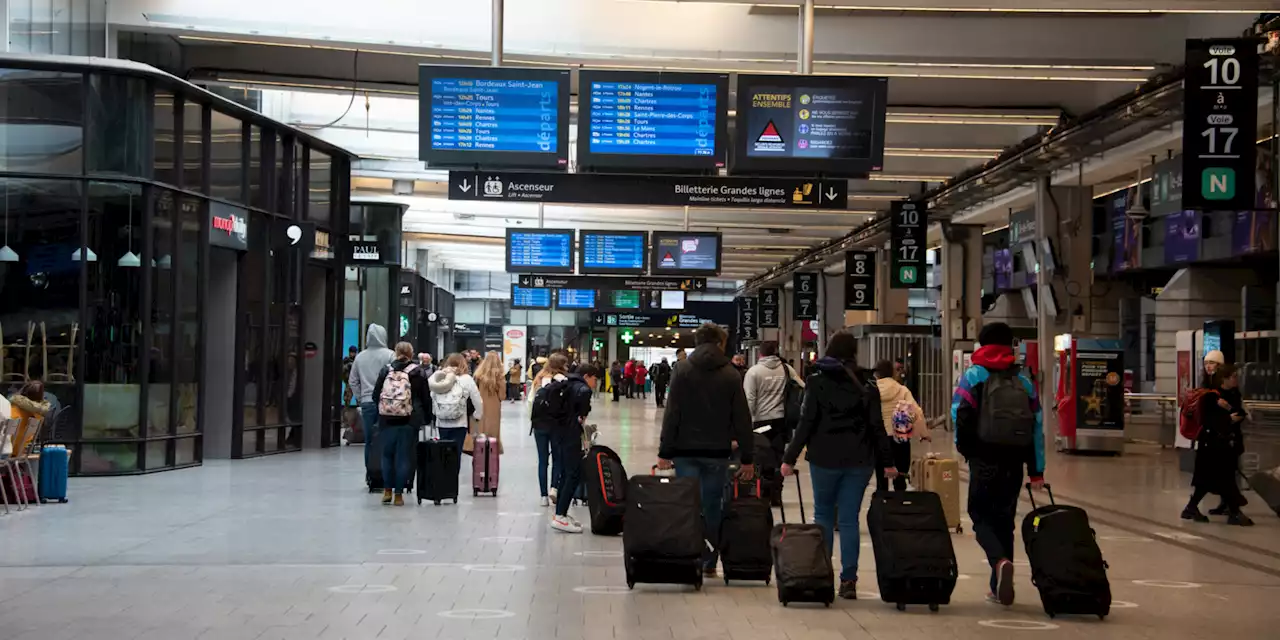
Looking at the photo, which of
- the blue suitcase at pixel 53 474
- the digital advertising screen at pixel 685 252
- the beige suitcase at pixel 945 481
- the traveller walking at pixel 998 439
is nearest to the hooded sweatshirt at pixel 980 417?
the traveller walking at pixel 998 439

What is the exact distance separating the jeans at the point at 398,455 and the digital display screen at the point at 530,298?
25853mm

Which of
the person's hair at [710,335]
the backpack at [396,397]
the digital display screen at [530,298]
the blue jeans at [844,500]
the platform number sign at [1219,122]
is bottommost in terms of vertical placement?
the blue jeans at [844,500]

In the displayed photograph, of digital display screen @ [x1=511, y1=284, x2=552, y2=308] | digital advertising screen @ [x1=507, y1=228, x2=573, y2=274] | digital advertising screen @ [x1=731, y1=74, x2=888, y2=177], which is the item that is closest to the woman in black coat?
digital advertising screen @ [x1=731, y1=74, x2=888, y2=177]

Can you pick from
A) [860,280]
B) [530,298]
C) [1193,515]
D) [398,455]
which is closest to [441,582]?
[398,455]

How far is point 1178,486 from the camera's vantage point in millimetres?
19188

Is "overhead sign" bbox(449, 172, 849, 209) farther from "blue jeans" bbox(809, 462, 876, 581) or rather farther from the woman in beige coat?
"blue jeans" bbox(809, 462, 876, 581)

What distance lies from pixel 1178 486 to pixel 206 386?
13.5m

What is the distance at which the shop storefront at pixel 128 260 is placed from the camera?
16938 mm

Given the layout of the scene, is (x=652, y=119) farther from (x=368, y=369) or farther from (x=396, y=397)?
(x=368, y=369)

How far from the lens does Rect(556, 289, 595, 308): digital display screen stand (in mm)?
41688

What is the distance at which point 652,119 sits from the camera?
48.9 feet

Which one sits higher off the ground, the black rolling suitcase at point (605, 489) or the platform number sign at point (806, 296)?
the platform number sign at point (806, 296)

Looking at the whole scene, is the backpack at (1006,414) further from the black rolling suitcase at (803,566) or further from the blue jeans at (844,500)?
the black rolling suitcase at (803,566)

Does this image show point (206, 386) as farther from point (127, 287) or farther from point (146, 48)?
point (146, 48)
